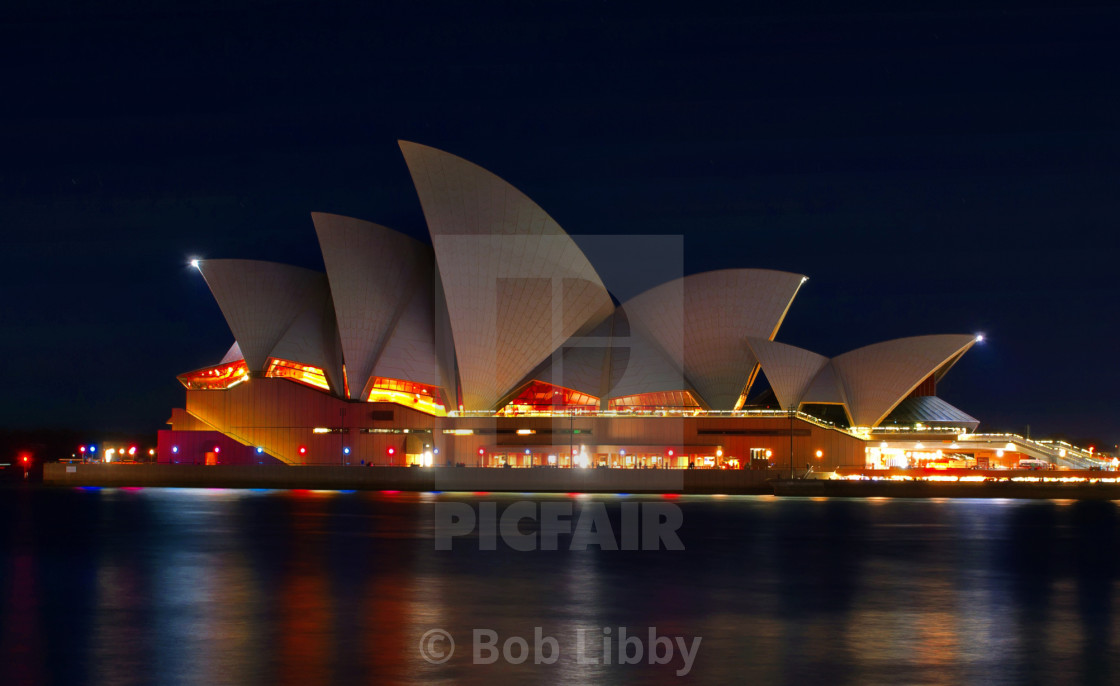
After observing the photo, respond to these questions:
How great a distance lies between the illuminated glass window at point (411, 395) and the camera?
2133 inches

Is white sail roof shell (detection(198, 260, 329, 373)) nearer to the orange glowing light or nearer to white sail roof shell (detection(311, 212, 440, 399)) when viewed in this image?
white sail roof shell (detection(311, 212, 440, 399))

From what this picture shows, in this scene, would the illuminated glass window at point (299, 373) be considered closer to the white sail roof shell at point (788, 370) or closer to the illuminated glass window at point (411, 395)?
the illuminated glass window at point (411, 395)

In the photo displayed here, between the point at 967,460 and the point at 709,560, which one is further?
the point at 967,460

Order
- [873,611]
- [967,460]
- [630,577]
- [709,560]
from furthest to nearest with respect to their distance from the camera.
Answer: [967,460] < [709,560] < [630,577] < [873,611]

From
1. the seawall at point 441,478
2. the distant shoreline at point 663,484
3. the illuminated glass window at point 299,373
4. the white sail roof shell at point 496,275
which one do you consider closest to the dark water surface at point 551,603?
the distant shoreline at point 663,484

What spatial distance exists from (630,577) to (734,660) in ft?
23.5

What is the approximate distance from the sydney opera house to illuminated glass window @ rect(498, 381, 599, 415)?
0.27 feet

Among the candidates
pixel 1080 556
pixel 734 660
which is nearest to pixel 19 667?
pixel 734 660

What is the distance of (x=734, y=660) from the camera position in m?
11.6

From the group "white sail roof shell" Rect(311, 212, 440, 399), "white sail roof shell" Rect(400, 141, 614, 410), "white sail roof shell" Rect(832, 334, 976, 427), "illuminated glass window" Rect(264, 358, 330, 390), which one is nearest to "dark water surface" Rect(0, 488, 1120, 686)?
"white sail roof shell" Rect(400, 141, 614, 410)

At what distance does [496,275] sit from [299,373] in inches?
522

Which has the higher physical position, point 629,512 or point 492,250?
point 492,250

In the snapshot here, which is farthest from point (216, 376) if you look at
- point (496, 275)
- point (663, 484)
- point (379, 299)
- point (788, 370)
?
point (788, 370)

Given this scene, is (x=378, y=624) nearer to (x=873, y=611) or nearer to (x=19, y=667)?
(x=19, y=667)
